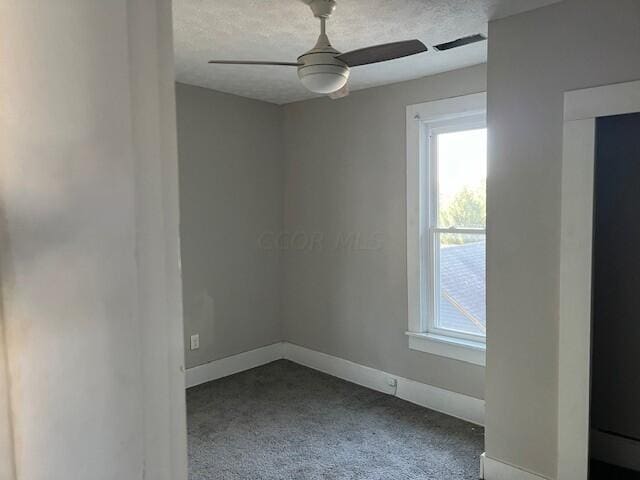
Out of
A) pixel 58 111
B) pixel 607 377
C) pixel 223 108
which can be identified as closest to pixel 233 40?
pixel 223 108

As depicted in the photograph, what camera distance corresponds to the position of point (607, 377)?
297 cm

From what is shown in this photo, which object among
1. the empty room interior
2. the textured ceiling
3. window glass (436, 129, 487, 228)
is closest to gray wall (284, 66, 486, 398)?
the empty room interior

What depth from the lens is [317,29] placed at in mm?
2592

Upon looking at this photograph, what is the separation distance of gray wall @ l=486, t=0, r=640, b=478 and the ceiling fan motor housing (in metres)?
0.89

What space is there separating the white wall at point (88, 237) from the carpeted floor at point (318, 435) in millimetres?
2702

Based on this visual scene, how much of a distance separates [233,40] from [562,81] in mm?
1722

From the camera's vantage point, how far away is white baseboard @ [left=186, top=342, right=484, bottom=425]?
11.5ft

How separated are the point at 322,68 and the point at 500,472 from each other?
226 centimetres

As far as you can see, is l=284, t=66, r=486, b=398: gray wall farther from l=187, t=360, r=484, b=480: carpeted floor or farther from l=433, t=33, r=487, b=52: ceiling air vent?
l=433, t=33, r=487, b=52: ceiling air vent

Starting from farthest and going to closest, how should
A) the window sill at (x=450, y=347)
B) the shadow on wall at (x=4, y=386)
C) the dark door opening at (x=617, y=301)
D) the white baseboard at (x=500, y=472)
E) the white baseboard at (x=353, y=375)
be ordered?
1. the white baseboard at (x=353, y=375)
2. the window sill at (x=450, y=347)
3. the dark door opening at (x=617, y=301)
4. the white baseboard at (x=500, y=472)
5. the shadow on wall at (x=4, y=386)

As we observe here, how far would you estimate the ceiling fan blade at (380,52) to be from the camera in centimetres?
205

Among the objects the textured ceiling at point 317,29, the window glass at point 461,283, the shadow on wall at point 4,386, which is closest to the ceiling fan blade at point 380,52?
the textured ceiling at point 317,29

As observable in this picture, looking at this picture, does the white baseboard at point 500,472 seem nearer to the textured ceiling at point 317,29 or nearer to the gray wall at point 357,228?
the gray wall at point 357,228

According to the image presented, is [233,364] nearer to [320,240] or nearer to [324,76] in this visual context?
[320,240]
